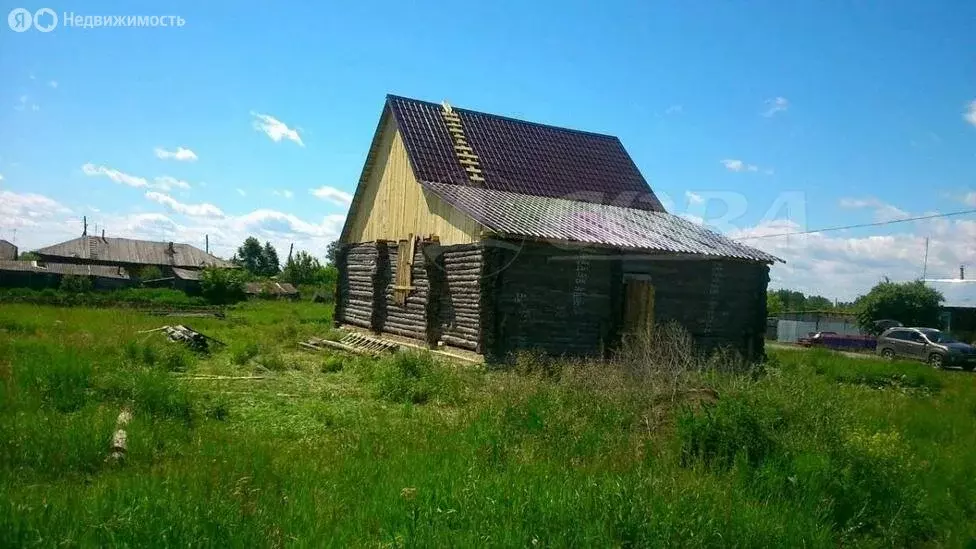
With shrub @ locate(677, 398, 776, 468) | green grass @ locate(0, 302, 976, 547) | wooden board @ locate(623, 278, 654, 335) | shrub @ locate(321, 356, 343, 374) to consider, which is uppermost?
wooden board @ locate(623, 278, 654, 335)

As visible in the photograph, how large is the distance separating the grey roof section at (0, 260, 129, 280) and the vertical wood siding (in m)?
34.0

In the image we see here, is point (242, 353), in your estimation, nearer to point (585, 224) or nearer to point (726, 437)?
point (585, 224)

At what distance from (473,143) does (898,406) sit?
1280 cm

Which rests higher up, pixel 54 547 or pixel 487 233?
pixel 487 233

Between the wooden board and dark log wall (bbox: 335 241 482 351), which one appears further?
the wooden board

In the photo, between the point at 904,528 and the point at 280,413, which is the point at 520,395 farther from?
the point at 904,528

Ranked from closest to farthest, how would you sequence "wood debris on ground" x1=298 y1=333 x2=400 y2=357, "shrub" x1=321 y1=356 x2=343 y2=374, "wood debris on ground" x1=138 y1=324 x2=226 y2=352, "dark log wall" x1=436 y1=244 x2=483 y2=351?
"shrub" x1=321 y1=356 x2=343 y2=374 → "dark log wall" x1=436 y1=244 x2=483 y2=351 → "wood debris on ground" x1=138 y1=324 x2=226 y2=352 → "wood debris on ground" x1=298 y1=333 x2=400 y2=357

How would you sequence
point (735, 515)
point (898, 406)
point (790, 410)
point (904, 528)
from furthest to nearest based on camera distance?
point (898, 406), point (790, 410), point (904, 528), point (735, 515)

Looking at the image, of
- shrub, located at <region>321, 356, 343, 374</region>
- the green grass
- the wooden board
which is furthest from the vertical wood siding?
the green grass

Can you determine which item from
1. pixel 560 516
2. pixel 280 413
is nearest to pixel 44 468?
pixel 280 413

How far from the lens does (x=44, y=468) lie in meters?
5.70

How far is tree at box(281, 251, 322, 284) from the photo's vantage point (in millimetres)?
67312

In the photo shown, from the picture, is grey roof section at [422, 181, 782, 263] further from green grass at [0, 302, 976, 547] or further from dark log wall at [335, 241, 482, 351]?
green grass at [0, 302, 976, 547]

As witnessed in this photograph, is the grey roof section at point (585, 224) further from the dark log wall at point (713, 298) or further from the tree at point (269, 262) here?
the tree at point (269, 262)
